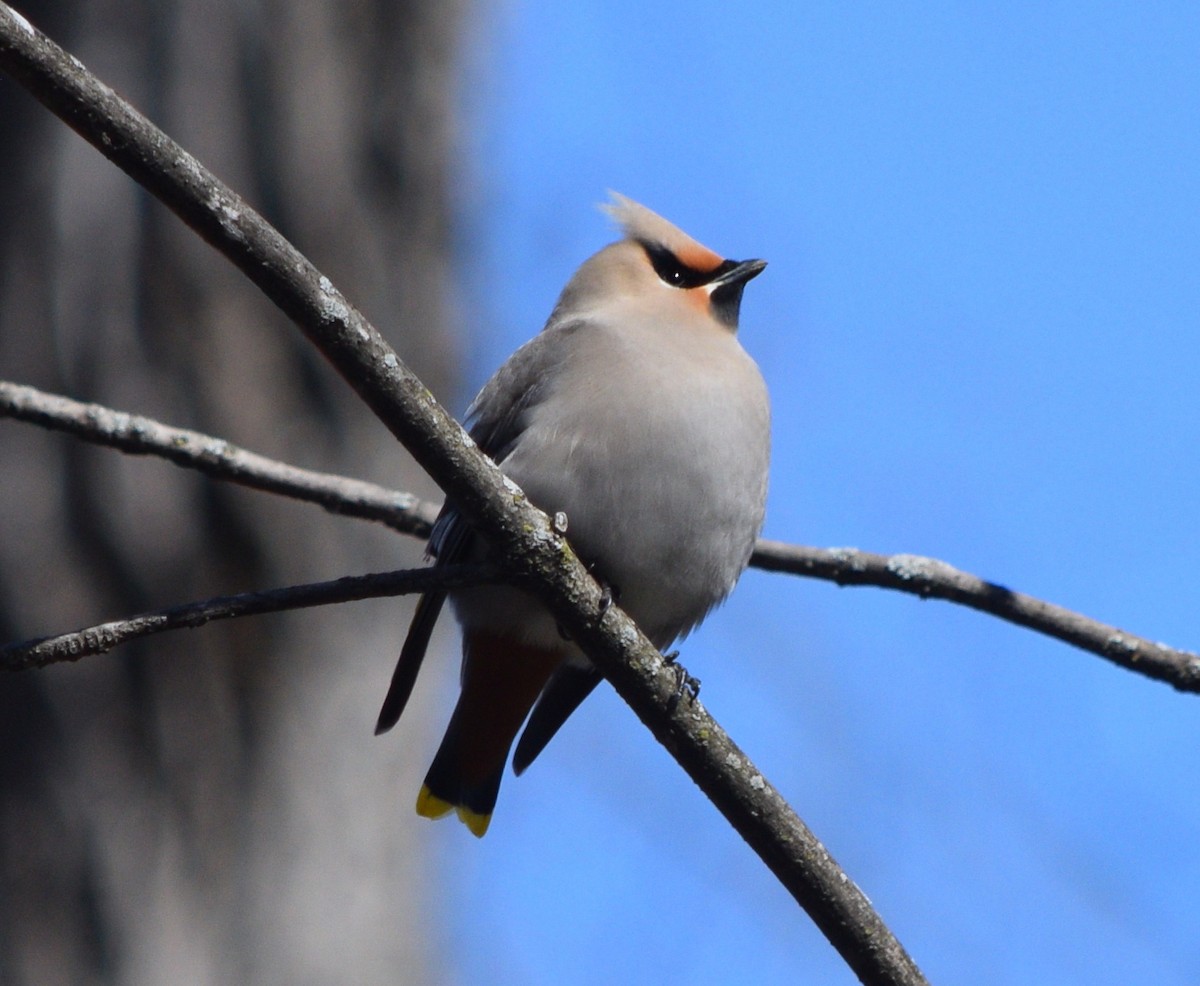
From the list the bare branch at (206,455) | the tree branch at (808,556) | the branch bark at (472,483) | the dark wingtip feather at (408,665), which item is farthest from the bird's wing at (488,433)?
the branch bark at (472,483)

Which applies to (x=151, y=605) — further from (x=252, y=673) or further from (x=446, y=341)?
(x=446, y=341)

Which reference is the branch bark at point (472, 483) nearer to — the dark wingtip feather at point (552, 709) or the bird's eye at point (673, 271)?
the dark wingtip feather at point (552, 709)

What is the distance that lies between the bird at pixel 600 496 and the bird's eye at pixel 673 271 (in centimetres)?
10

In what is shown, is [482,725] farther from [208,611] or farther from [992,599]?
[208,611]

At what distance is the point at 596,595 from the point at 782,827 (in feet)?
1.48

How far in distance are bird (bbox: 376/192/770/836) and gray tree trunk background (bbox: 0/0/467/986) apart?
277 mm

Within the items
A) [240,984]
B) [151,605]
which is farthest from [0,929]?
[151,605]

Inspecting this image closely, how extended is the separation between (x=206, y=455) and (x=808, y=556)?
121cm

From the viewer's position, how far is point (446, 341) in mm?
4176

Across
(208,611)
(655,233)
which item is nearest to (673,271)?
(655,233)

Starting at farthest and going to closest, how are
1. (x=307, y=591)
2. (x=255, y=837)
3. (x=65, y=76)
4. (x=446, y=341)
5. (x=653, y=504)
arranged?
(x=446, y=341)
(x=255, y=837)
(x=653, y=504)
(x=307, y=591)
(x=65, y=76)

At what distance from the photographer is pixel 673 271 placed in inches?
166

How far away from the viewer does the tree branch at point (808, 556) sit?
2.97 m

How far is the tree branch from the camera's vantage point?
2.97 m
